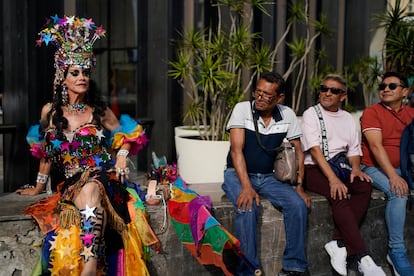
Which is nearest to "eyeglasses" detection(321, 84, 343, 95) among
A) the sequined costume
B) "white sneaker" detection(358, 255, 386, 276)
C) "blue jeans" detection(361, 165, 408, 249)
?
"blue jeans" detection(361, 165, 408, 249)

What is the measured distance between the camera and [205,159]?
20.6 feet

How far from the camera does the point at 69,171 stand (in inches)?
154

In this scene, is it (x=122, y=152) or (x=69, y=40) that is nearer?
(x=69, y=40)

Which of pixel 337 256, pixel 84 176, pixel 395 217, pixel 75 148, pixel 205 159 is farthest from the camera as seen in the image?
pixel 205 159

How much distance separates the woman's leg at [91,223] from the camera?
138 inches

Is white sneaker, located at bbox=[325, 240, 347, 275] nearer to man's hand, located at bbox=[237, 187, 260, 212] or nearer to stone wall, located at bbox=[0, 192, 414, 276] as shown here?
stone wall, located at bbox=[0, 192, 414, 276]

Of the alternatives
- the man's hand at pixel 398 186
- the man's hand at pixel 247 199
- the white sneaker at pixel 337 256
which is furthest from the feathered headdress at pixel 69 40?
the man's hand at pixel 398 186

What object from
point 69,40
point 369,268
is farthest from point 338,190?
point 69,40

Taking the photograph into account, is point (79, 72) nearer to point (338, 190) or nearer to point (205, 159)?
point (338, 190)

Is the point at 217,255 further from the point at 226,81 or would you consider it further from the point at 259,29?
the point at 259,29

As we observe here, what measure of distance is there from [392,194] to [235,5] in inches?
123

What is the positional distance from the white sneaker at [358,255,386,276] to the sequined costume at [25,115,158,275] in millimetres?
1582

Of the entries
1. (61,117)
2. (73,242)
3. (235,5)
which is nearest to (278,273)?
(73,242)

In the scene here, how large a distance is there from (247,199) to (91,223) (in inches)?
45.7
